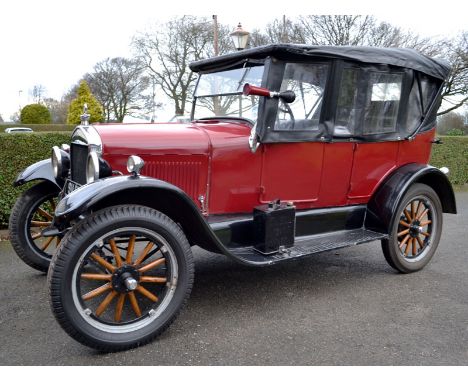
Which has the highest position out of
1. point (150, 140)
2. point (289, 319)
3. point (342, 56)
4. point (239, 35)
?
point (239, 35)

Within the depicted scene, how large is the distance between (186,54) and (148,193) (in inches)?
846

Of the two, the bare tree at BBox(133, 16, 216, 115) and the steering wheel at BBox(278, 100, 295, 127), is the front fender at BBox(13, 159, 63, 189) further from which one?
the bare tree at BBox(133, 16, 216, 115)

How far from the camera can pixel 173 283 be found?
2.74 metres

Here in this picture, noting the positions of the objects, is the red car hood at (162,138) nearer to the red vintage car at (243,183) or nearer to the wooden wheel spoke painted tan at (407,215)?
the red vintage car at (243,183)

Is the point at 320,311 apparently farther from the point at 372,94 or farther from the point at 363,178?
the point at 372,94

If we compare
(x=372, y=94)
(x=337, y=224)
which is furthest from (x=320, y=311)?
(x=372, y=94)

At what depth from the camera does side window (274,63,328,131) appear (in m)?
3.42

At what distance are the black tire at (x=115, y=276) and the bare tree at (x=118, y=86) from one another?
2659 centimetres

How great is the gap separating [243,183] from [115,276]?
1268 mm

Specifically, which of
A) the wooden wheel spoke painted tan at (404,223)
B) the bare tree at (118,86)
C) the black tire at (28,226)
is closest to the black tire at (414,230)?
the wooden wheel spoke painted tan at (404,223)

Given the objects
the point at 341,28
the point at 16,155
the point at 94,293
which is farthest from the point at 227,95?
the point at 341,28

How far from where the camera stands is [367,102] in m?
3.80

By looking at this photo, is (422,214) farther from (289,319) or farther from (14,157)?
(14,157)

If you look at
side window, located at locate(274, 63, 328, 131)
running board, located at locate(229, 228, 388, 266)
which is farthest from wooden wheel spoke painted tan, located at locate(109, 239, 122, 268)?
side window, located at locate(274, 63, 328, 131)
